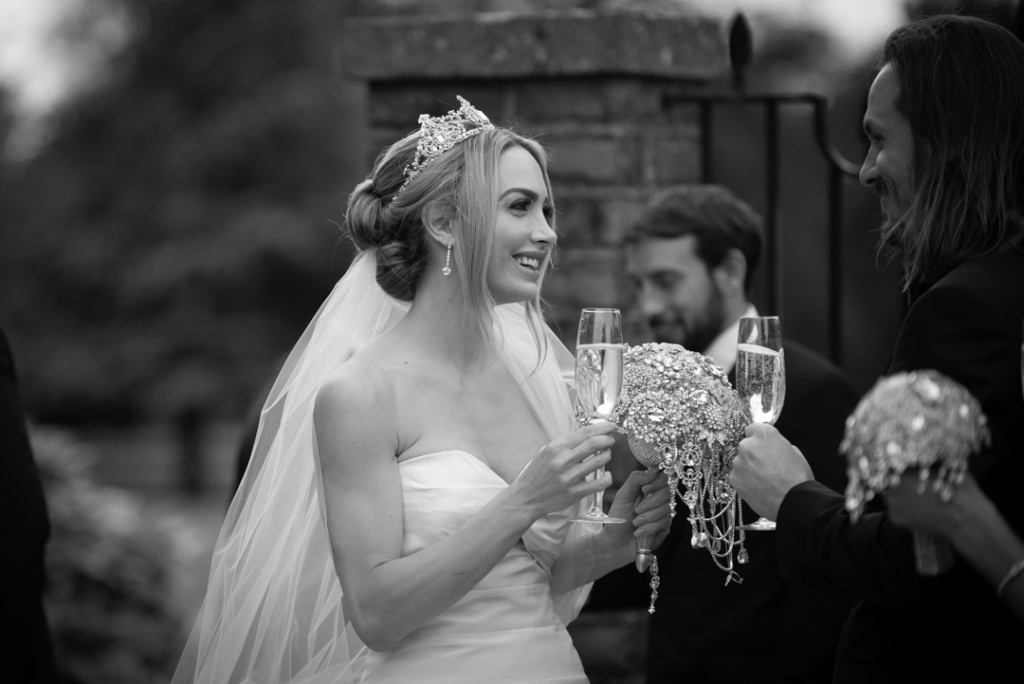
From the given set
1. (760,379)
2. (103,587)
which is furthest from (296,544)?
(103,587)

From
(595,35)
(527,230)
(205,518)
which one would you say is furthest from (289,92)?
(527,230)

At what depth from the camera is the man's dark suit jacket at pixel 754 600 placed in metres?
3.44

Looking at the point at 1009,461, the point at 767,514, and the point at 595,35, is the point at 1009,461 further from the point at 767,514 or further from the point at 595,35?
the point at 595,35

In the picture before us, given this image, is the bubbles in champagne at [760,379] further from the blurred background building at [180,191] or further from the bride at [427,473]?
the blurred background building at [180,191]

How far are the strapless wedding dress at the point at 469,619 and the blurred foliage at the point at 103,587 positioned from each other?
11.3 ft

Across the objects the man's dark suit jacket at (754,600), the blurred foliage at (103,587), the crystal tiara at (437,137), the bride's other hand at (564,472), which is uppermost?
the crystal tiara at (437,137)

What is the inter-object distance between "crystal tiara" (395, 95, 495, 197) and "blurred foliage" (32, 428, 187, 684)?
373cm

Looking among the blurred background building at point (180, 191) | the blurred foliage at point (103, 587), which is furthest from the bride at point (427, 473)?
the blurred background building at point (180, 191)

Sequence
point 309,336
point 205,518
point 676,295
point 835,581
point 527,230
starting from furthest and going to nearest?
point 205,518
point 676,295
point 309,336
point 527,230
point 835,581

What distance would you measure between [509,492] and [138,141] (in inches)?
668

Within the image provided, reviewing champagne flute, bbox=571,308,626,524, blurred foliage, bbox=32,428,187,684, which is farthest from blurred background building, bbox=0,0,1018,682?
champagne flute, bbox=571,308,626,524

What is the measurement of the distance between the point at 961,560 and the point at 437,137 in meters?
1.71

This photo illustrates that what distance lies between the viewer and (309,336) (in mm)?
3301

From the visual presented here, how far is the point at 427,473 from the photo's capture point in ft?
9.11
